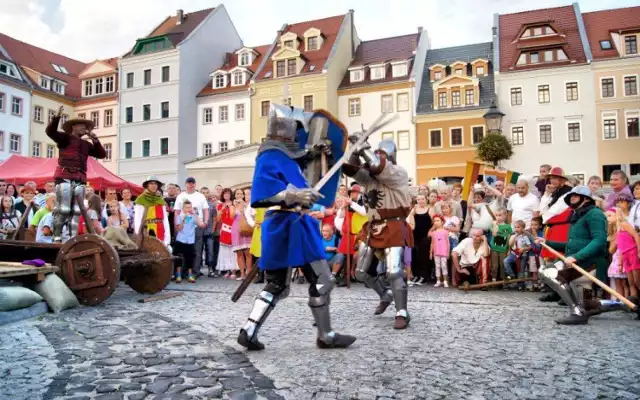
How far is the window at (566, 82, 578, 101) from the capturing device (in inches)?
1225

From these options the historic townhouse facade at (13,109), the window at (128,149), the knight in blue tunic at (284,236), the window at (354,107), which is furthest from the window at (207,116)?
the knight in blue tunic at (284,236)

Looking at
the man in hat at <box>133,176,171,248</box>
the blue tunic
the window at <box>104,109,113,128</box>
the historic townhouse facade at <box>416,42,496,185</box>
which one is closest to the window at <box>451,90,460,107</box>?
the historic townhouse facade at <box>416,42,496,185</box>

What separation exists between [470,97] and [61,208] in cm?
2903

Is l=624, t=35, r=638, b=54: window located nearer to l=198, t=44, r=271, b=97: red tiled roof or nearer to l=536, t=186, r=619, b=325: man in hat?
l=198, t=44, r=271, b=97: red tiled roof

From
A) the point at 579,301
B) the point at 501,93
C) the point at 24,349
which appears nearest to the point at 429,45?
the point at 501,93

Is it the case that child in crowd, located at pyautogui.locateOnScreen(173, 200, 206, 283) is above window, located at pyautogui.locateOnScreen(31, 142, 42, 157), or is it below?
below

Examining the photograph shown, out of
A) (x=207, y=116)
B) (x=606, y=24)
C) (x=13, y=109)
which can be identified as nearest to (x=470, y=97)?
(x=606, y=24)

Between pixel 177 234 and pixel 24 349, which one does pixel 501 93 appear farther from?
pixel 24 349

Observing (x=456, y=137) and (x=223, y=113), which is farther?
(x=223, y=113)

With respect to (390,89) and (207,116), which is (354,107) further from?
(207,116)

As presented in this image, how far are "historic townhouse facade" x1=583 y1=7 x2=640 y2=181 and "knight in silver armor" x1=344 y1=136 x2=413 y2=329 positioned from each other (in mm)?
28492

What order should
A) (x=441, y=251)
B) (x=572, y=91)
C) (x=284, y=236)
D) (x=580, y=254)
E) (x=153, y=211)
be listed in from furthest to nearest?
(x=572, y=91), (x=441, y=251), (x=153, y=211), (x=580, y=254), (x=284, y=236)

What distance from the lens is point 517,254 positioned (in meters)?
9.21

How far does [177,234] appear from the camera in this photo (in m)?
10.7
